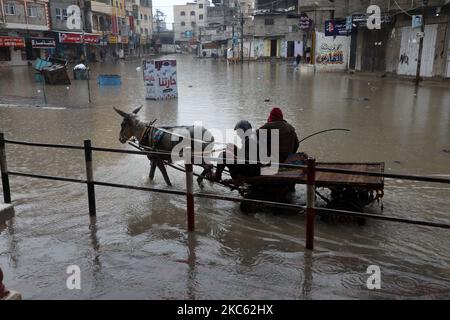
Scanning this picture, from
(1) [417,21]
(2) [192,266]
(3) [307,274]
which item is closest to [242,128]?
(2) [192,266]

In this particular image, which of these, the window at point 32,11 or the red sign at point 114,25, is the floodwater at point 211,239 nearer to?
the window at point 32,11

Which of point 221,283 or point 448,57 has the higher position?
point 448,57

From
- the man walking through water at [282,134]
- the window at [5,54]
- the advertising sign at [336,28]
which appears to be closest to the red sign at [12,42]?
the window at [5,54]

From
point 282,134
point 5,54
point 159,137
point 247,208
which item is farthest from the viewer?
point 5,54

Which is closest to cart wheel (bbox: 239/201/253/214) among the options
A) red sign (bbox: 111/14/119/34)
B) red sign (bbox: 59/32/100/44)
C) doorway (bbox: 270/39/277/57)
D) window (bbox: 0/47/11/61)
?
window (bbox: 0/47/11/61)

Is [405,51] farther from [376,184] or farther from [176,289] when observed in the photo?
[176,289]

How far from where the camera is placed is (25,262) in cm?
485

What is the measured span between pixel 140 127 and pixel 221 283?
4117 millimetres

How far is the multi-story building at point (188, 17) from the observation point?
122688mm

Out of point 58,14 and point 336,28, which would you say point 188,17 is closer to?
point 58,14

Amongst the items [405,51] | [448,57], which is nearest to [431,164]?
[448,57]

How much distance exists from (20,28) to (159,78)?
112ft

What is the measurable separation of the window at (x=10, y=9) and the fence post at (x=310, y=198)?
47218mm

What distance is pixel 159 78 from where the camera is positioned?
19.5m
